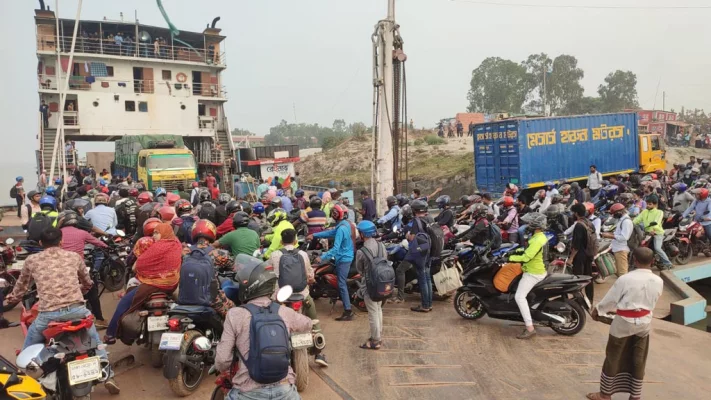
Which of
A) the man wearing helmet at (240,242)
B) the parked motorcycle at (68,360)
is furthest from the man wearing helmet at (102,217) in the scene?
the parked motorcycle at (68,360)

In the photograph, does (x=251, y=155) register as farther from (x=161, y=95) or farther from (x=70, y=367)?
(x=70, y=367)

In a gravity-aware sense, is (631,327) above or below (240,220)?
below

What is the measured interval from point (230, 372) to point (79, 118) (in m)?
27.6

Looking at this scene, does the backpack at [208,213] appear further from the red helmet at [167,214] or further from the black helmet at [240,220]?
the black helmet at [240,220]

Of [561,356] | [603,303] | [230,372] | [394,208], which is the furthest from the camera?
[394,208]

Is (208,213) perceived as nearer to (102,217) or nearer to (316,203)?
(102,217)

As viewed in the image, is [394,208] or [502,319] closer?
[502,319]

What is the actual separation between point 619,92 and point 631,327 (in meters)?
59.7

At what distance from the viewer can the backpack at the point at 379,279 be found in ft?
18.8

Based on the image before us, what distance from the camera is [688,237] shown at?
34.2 feet

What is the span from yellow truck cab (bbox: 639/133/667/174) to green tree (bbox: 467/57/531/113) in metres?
37.3

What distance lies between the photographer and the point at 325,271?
743 centimetres

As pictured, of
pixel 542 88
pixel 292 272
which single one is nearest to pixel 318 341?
pixel 292 272

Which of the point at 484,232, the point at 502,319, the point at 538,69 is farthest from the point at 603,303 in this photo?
the point at 538,69
